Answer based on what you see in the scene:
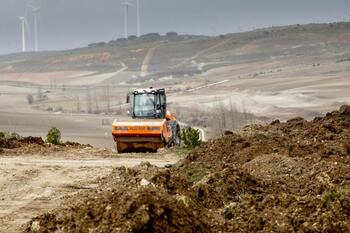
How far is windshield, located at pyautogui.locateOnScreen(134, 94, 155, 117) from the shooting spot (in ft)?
115

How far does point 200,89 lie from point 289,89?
2611cm

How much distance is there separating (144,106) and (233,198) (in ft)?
63.5

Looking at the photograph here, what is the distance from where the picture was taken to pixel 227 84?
148 meters

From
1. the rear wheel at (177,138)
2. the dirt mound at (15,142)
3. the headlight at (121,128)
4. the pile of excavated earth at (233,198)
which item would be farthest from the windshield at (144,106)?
the pile of excavated earth at (233,198)

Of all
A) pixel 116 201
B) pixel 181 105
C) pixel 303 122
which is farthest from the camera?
pixel 181 105

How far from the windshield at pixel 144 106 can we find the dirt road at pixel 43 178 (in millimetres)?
2989

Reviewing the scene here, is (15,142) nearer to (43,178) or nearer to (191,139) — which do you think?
(191,139)

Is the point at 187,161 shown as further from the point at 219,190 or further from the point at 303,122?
the point at 303,122

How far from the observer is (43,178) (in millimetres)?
25547

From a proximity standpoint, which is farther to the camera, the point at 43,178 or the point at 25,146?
the point at 25,146

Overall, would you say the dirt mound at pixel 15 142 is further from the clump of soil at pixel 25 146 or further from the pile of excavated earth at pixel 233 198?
the pile of excavated earth at pixel 233 198

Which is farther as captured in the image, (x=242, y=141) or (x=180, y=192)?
(x=242, y=141)

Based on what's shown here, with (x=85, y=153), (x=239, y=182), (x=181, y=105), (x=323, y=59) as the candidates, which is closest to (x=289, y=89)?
(x=181, y=105)

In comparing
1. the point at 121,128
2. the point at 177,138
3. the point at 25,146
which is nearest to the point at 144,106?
the point at 121,128
